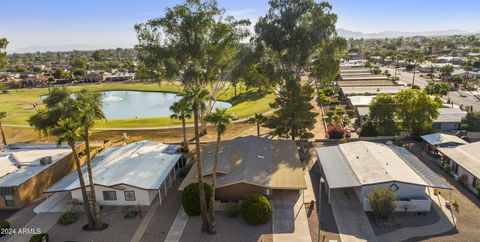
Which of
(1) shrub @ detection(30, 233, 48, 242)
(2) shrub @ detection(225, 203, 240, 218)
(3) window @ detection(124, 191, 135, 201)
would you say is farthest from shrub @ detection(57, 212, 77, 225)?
(2) shrub @ detection(225, 203, 240, 218)

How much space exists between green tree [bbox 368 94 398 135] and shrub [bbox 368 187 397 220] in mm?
21298

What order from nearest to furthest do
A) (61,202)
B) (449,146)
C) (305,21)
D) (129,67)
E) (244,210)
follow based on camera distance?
(244,210)
(61,202)
(449,146)
(305,21)
(129,67)

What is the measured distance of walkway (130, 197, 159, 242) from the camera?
25.2 m

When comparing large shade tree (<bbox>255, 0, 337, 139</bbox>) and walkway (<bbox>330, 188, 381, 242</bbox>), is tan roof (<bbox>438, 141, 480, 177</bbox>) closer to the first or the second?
walkway (<bbox>330, 188, 381, 242</bbox>)

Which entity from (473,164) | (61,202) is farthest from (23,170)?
(473,164)

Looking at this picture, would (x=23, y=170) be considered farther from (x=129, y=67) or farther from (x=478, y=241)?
(x=129, y=67)

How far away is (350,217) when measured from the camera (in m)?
26.7

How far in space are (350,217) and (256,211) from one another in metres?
7.61

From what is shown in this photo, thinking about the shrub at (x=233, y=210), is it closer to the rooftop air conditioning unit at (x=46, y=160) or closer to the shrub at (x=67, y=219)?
the shrub at (x=67, y=219)

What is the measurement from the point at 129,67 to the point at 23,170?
137m

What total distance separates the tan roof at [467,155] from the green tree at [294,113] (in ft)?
49.7

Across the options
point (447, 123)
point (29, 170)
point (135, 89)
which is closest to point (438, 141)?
point (447, 123)

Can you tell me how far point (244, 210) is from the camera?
26359 millimetres

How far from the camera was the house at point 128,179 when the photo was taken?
29.1 m
